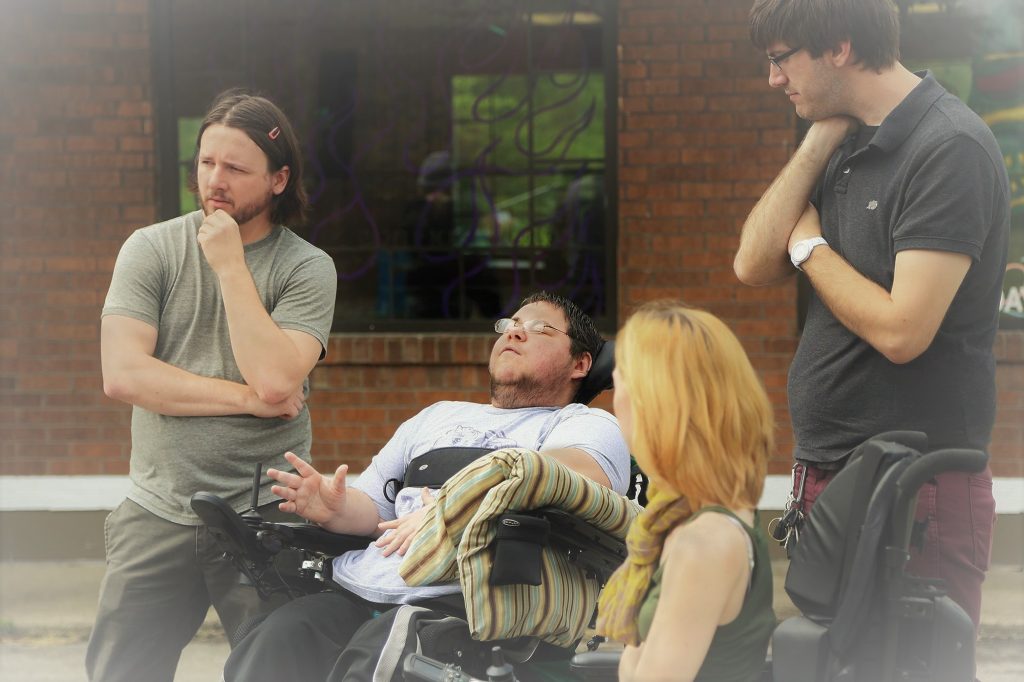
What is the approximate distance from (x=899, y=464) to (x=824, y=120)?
2.91 ft

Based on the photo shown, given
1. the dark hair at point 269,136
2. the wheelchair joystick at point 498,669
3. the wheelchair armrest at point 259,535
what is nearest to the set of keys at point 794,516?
the wheelchair joystick at point 498,669

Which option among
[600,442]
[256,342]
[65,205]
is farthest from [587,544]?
[65,205]

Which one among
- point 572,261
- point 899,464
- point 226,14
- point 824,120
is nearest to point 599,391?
point 824,120

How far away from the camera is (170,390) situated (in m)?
2.98

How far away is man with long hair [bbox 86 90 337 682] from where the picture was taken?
2988 mm

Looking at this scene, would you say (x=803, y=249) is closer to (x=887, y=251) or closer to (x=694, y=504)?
(x=887, y=251)

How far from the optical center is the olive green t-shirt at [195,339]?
9.97 feet

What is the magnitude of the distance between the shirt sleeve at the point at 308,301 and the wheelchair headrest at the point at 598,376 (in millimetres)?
760

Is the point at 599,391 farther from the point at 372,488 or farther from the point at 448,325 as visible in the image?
the point at 448,325

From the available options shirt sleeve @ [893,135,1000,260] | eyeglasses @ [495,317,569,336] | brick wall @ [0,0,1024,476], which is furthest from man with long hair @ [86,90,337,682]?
brick wall @ [0,0,1024,476]

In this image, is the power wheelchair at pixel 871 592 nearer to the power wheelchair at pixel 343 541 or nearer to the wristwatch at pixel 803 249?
the wristwatch at pixel 803 249

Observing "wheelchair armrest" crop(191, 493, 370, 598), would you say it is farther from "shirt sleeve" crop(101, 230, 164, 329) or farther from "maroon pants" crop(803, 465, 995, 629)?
"maroon pants" crop(803, 465, 995, 629)

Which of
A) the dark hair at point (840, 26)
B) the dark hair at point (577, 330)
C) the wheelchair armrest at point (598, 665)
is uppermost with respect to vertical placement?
the dark hair at point (840, 26)

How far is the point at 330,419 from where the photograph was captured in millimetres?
6297
